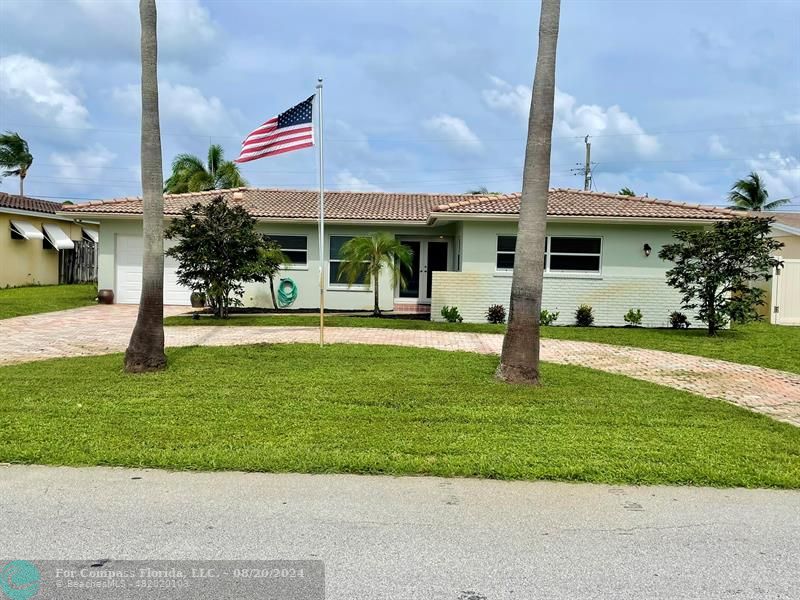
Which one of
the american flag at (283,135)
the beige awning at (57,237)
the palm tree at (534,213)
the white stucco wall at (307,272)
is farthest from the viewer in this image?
the beige awning at (57,237)

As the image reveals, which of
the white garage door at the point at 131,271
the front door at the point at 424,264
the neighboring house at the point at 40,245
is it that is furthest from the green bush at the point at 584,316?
the neighboring house at the point at 40,245

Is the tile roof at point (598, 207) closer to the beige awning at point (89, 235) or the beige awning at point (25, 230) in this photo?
the beige awning at point (25, 230)

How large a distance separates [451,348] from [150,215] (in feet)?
19.8

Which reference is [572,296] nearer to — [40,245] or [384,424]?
[384,424]

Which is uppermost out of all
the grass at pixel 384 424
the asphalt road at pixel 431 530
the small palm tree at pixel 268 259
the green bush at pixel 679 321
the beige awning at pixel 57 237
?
the beige awning at pixel 57 237

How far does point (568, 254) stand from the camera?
1777 cm

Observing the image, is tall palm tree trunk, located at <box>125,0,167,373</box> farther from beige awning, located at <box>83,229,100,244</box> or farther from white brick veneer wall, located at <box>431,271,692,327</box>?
beige awning, located at <box>83,229,100,244</box>

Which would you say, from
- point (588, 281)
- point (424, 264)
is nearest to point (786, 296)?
point (588, 281)

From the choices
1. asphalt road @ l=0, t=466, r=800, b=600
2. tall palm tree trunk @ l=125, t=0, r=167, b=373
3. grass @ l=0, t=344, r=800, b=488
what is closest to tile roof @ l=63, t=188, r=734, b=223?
grass @ l=0, t=344, r=800, b=488

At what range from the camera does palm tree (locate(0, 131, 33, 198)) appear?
116 ft

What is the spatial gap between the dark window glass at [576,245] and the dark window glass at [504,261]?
3.88ft

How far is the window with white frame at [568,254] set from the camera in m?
17.7

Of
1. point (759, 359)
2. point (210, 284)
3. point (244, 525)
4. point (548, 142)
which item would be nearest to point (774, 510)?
point (244, 525)

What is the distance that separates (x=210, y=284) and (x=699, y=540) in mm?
13619
